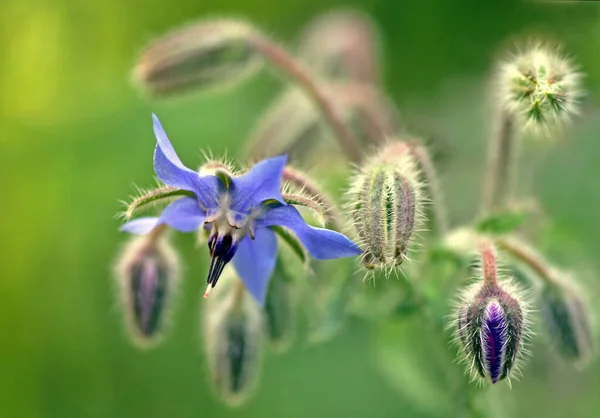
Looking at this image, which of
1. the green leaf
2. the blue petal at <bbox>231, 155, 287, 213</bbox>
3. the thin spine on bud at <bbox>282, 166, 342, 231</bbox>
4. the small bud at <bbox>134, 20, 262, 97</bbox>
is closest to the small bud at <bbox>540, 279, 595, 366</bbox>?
the green leaf

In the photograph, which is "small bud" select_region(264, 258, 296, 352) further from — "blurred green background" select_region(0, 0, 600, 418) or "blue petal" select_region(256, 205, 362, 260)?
"blurred green background" select_region(0, 0, 600, 418)

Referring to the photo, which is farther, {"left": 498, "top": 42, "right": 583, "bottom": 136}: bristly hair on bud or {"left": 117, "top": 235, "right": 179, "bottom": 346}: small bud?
{"left": 117, "top": 235, "right": 179, "bottom": 346}: small bud

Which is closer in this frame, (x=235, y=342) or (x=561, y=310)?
(x=561, y=310)

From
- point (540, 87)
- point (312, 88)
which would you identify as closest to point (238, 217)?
point (540, 87)

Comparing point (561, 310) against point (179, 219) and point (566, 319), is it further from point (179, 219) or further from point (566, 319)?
point (179, 219)

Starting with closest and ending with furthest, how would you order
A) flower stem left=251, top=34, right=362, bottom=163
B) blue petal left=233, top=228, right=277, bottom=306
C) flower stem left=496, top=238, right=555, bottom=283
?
1. blue petal left=233, top=228, right=277, bottom=306
2. flower stem left=496, top=238, right=555, bottom=283
3. flower stem left=251, top=34, right=362, bottom=163

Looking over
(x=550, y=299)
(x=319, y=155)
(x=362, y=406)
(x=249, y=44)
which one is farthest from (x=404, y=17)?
(x=550, y=299)

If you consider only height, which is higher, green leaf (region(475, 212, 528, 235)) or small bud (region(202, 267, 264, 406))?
green leaf (region(475, 212, 528, 235))
